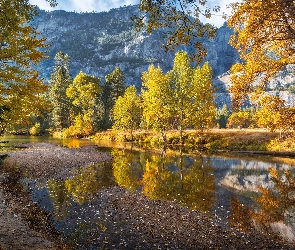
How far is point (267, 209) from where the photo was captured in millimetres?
16922

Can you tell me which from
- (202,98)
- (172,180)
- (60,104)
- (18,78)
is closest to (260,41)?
(172,180)

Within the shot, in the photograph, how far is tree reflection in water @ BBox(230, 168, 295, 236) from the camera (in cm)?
1458

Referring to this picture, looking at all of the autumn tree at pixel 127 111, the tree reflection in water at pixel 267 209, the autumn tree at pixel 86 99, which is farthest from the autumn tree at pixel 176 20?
the autumn tree at pixel 86 99

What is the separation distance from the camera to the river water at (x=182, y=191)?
14.0 m

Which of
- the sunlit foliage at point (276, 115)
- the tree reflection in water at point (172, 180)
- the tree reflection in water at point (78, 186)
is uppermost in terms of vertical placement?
the sunlit foliage at point (276, 115)

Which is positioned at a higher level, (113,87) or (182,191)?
(113,87)

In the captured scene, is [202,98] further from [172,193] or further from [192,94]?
[172,193]

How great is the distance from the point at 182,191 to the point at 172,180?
3.72m

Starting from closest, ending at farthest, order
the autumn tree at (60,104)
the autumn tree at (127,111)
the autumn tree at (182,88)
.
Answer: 1. the autumn tree at (182,88)
2. the autumn tree at (127,111)
3. the autumn tree at (60,104)

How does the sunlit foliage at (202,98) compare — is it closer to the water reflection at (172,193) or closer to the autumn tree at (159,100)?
the autumn tree at (159,100)

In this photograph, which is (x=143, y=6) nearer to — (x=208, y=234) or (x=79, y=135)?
(x=208, y=234)

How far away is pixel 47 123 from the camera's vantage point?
371 ft

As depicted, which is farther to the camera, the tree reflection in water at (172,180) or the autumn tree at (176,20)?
the tree reflection in water at (172,180)

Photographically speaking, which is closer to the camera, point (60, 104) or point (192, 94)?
point (192, 94)
